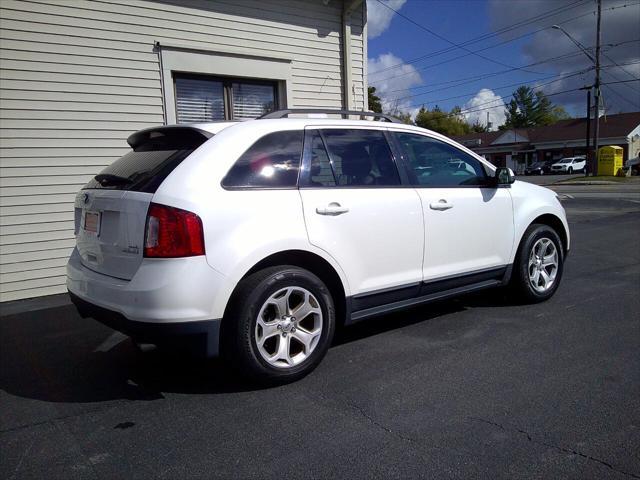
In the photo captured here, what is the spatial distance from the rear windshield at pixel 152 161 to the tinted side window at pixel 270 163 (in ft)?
1.03

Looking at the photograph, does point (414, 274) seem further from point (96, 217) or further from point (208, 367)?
point (96, 217)

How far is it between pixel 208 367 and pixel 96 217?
4.37 ft

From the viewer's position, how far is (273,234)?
3.29m

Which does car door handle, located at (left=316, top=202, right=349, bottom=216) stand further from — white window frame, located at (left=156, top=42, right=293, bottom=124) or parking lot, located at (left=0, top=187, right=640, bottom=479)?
white window frame, located at (left=156, top=42, right=293, bottom=124)

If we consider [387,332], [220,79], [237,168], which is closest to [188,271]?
[237,168]

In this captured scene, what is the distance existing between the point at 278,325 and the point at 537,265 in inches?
117

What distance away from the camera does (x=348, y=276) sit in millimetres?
3689

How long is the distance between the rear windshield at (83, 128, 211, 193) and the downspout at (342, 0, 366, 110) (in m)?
5.57

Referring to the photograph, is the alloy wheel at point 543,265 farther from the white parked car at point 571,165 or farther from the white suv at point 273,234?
the white parked car at point 571,165

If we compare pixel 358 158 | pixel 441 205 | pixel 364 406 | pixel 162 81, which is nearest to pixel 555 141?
pixel 162 81

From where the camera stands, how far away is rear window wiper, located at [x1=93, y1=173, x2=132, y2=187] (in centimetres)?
339

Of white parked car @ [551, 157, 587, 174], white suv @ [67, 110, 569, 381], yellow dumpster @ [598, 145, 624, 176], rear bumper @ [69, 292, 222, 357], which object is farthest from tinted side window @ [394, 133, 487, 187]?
white parked car @ [551, 157, 587, 174]

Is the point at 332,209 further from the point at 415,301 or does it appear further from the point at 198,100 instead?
the point at 198,100

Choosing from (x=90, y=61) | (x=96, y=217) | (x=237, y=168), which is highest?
(x=90, y=61)
